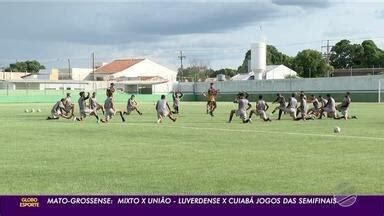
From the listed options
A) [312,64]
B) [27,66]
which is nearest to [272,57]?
[312,64]

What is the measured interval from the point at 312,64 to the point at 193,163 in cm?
8687

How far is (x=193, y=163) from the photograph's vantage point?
1232cm

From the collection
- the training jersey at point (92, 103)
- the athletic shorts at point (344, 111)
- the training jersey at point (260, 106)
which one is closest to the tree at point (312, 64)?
the athletic shorts at point (344, 111)

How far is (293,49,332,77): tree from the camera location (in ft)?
312

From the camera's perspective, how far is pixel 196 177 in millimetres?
10383

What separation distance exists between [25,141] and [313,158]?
29.2 ft

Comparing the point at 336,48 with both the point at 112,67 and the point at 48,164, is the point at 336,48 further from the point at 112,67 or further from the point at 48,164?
the point at 48,164

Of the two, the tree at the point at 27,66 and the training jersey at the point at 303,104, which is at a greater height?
the tree at the point at 27,66

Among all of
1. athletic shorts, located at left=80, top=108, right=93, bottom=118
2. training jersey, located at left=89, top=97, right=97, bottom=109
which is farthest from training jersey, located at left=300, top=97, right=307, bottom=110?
athletic shorts, located at left=80, top=108, right=93, bottom=118

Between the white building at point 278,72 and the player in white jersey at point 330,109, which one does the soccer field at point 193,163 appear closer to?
the player in white jersey at point 330,109

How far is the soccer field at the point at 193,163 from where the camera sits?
30.8ft

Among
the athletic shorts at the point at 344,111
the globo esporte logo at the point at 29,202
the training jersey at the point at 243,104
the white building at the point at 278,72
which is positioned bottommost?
the athletic shorts at the point at 344,111

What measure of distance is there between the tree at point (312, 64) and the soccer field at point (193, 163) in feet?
251

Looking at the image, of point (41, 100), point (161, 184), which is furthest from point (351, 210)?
point (41, 100)
